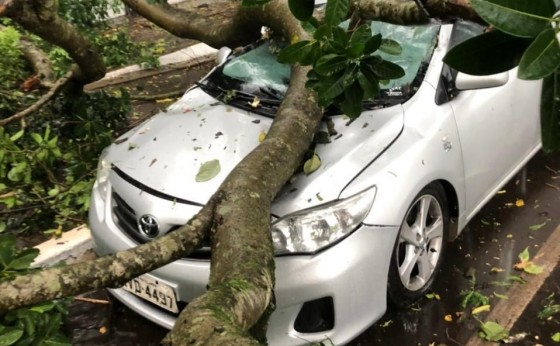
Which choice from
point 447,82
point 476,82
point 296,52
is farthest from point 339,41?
point 447,82

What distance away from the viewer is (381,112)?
3.08 meters

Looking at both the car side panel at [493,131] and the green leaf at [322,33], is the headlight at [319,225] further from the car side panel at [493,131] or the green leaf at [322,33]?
the green leaf at [322,33]

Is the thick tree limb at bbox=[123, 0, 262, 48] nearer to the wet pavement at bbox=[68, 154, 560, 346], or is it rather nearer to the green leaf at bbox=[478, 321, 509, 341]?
the wet pavement at bbox=[68, 154, 560, 346]

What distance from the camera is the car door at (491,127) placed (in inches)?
125

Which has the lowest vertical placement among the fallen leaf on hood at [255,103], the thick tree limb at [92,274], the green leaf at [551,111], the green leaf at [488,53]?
the fallen leaf on hood at [255,103]

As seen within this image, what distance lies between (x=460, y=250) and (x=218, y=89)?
1.71 metres

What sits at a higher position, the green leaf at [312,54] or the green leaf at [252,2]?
the green leaf at [252,2]

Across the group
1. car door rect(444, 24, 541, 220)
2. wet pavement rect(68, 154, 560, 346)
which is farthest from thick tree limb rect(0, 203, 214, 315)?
car door rect(444, 24, 541, 220)

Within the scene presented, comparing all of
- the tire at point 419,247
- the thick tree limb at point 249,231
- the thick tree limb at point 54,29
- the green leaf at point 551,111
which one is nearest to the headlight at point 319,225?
the thick tree limb at point 249,231

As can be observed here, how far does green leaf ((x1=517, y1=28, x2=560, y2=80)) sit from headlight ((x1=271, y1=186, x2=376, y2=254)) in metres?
1.68

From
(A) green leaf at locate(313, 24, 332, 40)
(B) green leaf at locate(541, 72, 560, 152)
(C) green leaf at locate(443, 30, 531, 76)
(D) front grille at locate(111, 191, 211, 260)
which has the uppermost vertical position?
(C) green leaf at locate(443, 30, 531, 76)

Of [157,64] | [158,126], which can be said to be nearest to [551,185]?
[158,126]

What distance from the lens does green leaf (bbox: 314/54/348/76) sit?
6.29 feet

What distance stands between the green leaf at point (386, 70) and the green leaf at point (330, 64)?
0.36 feet
